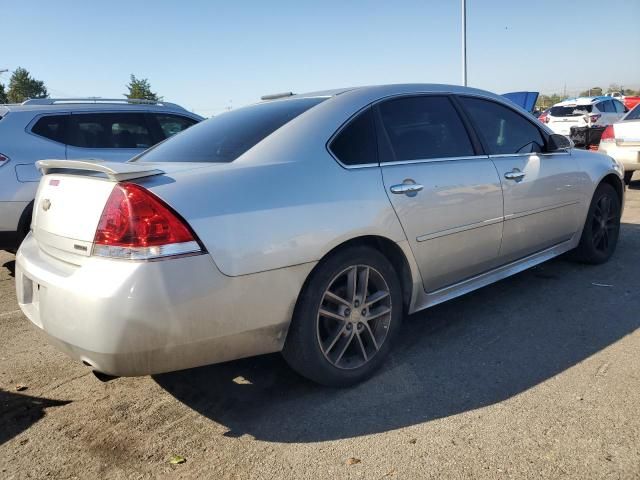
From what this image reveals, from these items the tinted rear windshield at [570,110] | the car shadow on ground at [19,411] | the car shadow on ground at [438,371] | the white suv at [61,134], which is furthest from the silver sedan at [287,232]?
the tinted rear windshield at [570,110]

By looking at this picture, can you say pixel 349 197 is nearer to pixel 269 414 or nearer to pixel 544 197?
pixel 269 414

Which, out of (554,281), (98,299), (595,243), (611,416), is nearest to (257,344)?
(98,299)

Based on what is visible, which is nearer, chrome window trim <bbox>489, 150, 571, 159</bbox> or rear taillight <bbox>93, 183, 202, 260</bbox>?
rear taillight <bbox>93, 183, 202, 260</bbox>

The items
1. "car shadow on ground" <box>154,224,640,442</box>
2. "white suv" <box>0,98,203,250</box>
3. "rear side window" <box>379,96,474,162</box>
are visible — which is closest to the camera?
"car shadow on ground" <box>154,224,640,442</box>

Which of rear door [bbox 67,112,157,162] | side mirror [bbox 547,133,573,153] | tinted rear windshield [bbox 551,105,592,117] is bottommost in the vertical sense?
side mirror [bbox 547,133,573,153]

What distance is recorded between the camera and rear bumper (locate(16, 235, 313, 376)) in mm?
2121

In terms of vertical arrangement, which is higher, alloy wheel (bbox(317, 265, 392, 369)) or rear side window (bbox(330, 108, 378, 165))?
rear side window (bbox(330, 108, 378, 165))

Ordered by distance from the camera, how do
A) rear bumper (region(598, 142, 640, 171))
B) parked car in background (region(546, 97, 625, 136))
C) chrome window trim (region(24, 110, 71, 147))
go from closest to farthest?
chrome window trim (region(24, 110, 71, 147)), rear bumper (region(598, 142, 640, 171)), parked car in background (region(546, 97, 625, 136))

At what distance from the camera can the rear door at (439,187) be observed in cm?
302

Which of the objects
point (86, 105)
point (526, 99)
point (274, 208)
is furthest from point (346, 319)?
point (526, 99)

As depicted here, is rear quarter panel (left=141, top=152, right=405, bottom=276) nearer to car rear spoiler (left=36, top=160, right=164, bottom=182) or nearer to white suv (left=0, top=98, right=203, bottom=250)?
→ car rear spoiler (left=36, top=160, right=164, bottom=182)

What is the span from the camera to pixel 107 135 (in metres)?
5.95

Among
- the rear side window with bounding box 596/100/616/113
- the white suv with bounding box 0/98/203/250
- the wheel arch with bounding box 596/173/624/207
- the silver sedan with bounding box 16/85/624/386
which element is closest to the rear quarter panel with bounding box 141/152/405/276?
the silver sedan with bounding box 16/85/624/386

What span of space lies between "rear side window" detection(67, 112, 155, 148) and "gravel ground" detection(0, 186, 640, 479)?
276 cm
